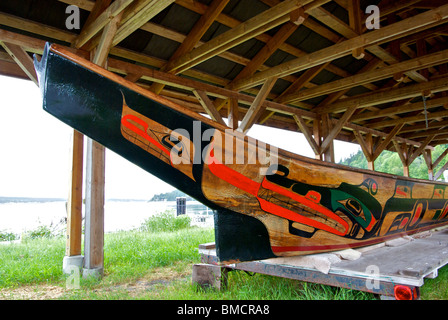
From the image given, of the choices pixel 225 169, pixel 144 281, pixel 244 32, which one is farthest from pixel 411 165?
pixel 225 169

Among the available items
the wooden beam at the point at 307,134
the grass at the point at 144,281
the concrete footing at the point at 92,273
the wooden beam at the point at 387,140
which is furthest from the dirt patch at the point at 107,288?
the wooden beam at the point at 387,140

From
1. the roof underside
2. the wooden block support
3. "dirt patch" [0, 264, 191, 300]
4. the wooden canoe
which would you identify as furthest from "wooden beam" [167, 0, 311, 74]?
"dirt patch" [0, 264, 191, 300]

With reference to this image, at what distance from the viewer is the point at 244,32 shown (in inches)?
152

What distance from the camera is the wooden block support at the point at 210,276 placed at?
2.84 m

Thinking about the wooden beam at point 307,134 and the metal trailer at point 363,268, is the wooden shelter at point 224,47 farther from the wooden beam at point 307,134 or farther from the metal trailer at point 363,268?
the metal trailer at point 363,268

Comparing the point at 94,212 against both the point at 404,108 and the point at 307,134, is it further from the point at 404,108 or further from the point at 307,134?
the point at 404,108

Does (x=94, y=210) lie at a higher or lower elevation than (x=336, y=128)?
lower

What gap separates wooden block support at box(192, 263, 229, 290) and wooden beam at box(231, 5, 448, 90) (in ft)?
11.0

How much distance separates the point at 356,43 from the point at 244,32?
1611 millimetres

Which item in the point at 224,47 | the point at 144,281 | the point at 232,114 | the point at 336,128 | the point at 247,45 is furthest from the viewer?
the point at 336,128

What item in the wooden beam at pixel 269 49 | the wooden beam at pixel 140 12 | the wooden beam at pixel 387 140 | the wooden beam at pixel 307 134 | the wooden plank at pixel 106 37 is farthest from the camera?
the wooden beam at pixel 387 140

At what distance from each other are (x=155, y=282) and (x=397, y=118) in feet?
28.7

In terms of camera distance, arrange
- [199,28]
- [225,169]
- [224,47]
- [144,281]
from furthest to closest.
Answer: [199,28], [224,47], [144,281], [225,169]

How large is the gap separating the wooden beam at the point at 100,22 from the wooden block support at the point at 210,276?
260cm
